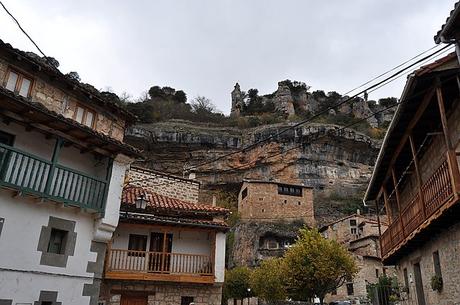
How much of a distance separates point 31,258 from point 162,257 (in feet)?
22.8

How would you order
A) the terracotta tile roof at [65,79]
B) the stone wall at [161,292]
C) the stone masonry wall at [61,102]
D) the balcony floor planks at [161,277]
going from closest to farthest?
the terracotta tile roof at [65,79]
the stone masonry wall at [61,102]
the balcony floor planks at [161,277]
the stone wall at [161,292]

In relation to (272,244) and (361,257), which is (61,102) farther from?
(272,244)

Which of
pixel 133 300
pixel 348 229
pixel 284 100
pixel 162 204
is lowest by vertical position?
pixel 133 300

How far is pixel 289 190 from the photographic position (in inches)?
1873

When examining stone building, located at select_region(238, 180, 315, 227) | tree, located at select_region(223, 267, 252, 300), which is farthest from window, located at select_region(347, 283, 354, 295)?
stone building, located at select_region(238, 180, 315, 227)

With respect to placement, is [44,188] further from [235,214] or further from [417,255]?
[235,214]

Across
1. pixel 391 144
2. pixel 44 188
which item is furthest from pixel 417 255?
pixel 44 188

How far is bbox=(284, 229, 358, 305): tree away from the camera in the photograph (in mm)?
25891

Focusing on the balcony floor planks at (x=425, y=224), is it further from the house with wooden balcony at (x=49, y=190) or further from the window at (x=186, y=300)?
the house with wooden balcony at (x=49, y=190)

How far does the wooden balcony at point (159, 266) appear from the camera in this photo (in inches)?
601

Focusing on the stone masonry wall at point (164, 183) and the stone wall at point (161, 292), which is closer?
the stone wall at point (161, 292)

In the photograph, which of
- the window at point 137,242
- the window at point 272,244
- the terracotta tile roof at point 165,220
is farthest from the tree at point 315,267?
the window at point 272,244

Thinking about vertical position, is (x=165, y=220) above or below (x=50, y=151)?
below

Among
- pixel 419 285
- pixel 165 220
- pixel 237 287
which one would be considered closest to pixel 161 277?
pixel 165 220
